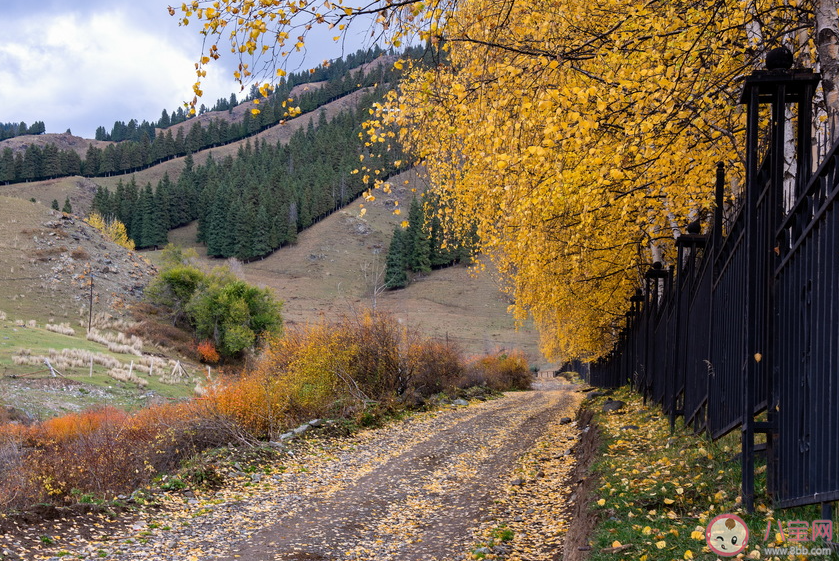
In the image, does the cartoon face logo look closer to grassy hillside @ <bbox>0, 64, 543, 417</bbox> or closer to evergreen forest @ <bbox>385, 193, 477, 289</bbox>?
grassy hillside @ <bbox>0, 64, 543, 417</bbox>

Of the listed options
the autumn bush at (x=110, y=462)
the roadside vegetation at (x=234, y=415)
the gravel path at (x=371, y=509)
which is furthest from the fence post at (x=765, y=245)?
the autumn bush at (x=110, y=462)

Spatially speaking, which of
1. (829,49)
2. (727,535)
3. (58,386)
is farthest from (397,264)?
(727,535)

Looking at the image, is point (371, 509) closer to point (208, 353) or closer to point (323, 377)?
point (323, 377)

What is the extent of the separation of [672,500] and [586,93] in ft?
11.0

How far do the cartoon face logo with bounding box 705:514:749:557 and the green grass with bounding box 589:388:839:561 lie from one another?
0.05 meters

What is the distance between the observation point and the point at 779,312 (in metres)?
4.02

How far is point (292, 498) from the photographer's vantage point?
7.56 metres

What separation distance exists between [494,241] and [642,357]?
4692mm

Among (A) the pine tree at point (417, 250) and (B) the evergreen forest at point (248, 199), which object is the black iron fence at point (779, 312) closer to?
(A) the pine tree at point (417, 250)

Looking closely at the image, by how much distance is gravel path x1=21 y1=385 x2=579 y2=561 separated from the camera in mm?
5629

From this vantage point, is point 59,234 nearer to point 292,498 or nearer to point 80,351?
point 80,351

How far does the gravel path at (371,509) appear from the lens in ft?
18.5

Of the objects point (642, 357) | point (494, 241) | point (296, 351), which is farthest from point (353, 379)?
point (642, 357)

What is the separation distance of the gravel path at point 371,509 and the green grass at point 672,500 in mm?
829
